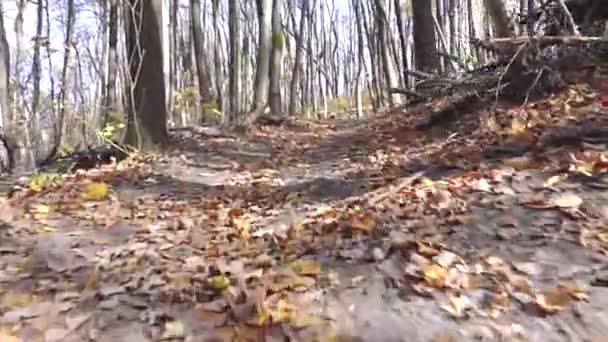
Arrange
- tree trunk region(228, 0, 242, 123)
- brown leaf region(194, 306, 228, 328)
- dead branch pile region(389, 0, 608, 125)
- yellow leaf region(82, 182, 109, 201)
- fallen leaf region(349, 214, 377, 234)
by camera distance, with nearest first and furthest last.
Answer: brown leaf region(194, 306, 228, 328) → fallen leaf region(349, 214, 377, 234) → dead branch pile region(389, 0, 608, 125) → yellow leaf region(82, 182, 109, 201) → tree trunk region(228, 0, 242, 123)

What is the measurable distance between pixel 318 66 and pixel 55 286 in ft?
104

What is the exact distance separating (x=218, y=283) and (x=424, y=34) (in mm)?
9609

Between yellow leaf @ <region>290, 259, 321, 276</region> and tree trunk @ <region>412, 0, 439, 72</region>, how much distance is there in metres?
8.99

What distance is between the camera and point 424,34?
12438 millimetres

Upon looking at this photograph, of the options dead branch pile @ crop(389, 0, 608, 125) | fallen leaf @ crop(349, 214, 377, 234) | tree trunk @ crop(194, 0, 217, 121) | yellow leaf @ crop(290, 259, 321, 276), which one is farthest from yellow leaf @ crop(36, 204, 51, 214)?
tree trunk @ crop(194, 0, 217, 121)

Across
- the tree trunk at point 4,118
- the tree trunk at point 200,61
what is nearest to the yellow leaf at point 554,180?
the tree trunk at point 4,118

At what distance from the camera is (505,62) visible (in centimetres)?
769

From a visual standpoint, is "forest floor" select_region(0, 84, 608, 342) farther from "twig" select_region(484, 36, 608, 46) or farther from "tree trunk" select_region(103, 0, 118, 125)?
"tree trunk" select_region(103, 0, 118, 125)

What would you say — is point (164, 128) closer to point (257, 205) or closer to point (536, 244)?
point (257, 205)

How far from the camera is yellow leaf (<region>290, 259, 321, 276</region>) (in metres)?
3.67

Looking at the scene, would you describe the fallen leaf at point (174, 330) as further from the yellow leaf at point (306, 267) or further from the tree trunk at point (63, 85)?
the tree trunk at point (63, 85)

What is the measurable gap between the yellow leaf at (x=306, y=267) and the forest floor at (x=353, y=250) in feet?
0.04

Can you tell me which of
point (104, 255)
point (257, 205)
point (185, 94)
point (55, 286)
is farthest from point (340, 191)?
point (185, 94)

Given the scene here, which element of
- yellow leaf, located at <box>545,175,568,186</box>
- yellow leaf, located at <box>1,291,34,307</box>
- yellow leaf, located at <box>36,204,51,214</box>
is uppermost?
yellow leaf, located at <box>545,175,568,186</box>
